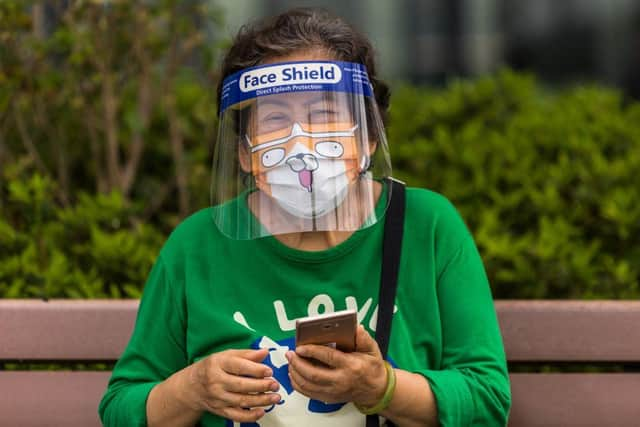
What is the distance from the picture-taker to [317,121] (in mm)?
2135

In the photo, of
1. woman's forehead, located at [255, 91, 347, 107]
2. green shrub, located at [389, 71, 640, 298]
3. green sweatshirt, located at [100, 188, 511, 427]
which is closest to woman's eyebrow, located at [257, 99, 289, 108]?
woman's forehead, located at [255, 91, 347, 107]

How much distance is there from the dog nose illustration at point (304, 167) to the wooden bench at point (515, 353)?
93cm

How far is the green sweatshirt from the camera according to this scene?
7.37ft

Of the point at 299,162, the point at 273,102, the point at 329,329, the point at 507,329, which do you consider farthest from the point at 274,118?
the point at 507,329

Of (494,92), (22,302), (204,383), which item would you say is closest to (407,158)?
(494,92)

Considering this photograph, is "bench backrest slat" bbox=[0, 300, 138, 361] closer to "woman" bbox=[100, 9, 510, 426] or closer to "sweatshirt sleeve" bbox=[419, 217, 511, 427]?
"woman" bbox=[100, 9, 510, 426]

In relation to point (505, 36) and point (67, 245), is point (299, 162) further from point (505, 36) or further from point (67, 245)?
point (505, 36)

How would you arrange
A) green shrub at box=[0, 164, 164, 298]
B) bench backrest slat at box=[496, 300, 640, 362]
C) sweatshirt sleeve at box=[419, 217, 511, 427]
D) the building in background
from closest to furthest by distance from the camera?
sweatshirt sleeve at box=[419, 217, 511, 427] → bench backrest slat at box=[496, 300, 640, 362] → green shrub at box=[0, 164, 164, 298] → the building in background

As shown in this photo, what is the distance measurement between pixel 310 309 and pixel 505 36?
943 cm

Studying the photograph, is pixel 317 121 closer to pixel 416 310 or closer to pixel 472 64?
pixel 416 310

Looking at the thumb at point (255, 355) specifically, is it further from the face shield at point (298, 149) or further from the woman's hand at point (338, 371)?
the face shield at point (298, 149)

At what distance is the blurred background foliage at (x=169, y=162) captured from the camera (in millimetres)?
3266

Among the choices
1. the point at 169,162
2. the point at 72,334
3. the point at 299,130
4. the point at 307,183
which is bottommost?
the point at 72,334

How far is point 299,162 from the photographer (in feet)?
6.84
